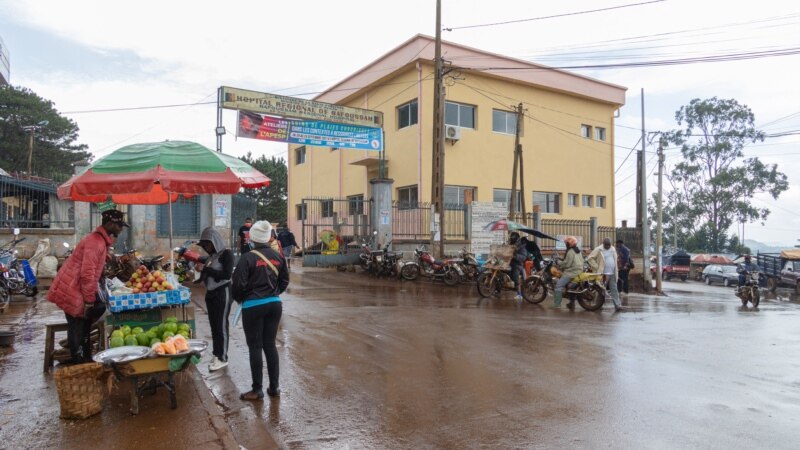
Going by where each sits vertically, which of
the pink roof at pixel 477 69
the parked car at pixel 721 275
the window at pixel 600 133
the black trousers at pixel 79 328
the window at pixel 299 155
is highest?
the pink roof at pixel 477 69

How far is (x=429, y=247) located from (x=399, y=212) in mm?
2034

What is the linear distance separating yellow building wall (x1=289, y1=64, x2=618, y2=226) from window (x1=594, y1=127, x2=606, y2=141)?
0.23m

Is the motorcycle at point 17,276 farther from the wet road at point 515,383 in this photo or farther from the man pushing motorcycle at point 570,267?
the man pushing motorcycle at point 570,267

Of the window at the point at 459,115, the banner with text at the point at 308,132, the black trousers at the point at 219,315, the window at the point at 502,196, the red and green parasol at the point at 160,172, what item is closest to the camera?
the black trousers at the point at 219,315

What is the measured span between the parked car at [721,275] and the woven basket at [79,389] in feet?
118

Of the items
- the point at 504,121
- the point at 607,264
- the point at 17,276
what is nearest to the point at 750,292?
the point at 607,264

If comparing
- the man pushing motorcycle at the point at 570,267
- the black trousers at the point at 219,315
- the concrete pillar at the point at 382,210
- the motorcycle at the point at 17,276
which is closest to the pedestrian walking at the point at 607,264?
the man pushing motorcycle at the point at 570,267

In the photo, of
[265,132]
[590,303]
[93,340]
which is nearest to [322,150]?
[265,132]

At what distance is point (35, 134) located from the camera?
3891 cm

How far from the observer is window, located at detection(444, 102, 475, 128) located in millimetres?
23047

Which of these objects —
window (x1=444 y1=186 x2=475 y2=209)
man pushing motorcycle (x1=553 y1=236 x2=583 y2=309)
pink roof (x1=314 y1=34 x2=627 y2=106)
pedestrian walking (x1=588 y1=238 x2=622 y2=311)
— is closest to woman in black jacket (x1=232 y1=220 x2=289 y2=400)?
man pushing motorcycle (x1=553 y1=236 x2=583 y2=309)

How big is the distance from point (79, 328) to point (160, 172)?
1839 mm

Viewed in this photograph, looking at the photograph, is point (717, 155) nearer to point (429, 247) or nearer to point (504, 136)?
point (504, 136)

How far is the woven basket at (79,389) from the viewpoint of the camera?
430 cm
